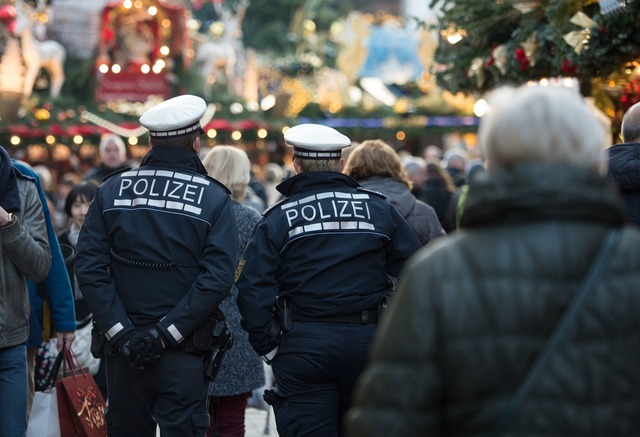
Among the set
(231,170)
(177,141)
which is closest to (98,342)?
(177,141)

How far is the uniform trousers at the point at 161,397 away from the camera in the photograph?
5.07 metres

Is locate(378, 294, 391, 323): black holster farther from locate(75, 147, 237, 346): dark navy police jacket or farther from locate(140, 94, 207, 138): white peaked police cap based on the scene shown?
locate(140, 94, 207, 138): white peaked police cap

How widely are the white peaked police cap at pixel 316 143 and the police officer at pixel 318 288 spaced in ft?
0.42

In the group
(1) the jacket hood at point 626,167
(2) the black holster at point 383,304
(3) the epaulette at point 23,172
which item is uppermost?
(3) the epaulette at point 23,172

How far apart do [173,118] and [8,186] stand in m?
0.78

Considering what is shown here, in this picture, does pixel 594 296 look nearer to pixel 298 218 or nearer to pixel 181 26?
pixel 298 218

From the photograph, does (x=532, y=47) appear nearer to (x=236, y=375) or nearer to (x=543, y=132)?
(x=236, y=375)

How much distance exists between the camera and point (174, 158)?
5.30 metres

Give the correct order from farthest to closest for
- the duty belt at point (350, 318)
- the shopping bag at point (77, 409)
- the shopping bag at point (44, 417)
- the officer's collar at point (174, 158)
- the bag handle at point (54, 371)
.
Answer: the bag handle at point (54, 371), the shopping bag at point (77, 409), the shopping bag at point (44, 417), the officer's collar at point (174, 158), the duty belt at point (350, 318)

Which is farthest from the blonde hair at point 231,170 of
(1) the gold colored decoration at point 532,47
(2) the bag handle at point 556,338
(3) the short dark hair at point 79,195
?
(2) the bag handle at point 556,338

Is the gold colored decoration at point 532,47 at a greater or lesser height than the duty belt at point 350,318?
greater

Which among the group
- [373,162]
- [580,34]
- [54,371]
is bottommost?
[54,371]

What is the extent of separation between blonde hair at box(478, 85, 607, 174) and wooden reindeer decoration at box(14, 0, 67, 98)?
22.7m

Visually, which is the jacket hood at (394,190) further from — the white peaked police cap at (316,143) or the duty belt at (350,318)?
the duty belt at (350,318)
